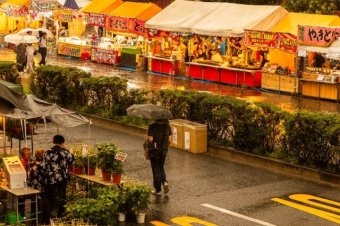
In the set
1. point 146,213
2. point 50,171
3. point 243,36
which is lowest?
point 146,213

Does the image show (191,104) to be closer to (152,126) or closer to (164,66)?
(152,126)

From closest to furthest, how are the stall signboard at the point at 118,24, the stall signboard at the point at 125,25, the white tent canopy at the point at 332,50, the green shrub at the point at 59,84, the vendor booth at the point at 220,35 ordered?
1. the green shrub at the point at 59,84
2. the white tent canopy at the point at 332,50
3. the vendor booth at the point at 220,35
4. the stall signboard at the point at 125,25
5. the stall signboard at the point at 118,24

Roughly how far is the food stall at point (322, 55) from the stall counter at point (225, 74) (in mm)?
2510

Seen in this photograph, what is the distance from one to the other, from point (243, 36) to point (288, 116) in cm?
1483

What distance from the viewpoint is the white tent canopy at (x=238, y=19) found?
32438 millimetres

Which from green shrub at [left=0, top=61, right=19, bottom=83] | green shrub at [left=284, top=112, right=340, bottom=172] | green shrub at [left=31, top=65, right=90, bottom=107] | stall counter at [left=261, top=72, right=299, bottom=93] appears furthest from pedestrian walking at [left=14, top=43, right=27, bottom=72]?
green shrub at [left=284, top=112, right=340, bottom=172]

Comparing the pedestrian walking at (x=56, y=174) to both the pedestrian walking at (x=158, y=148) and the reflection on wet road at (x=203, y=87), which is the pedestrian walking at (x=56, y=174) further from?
the reflection on wet road at (x=203, y=87)

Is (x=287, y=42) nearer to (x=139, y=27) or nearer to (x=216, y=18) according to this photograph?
(x=216, y=18)

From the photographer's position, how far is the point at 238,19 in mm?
33906

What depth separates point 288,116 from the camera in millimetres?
18391

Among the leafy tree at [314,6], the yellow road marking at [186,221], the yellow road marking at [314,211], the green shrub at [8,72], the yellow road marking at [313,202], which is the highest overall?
the leafy tree at [314,6]

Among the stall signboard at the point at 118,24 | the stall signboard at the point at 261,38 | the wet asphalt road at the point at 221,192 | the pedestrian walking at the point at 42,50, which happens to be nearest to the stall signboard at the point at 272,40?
the stall signboard at the point at 261,38

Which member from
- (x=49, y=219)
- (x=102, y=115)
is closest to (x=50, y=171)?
(x=49, y=219)

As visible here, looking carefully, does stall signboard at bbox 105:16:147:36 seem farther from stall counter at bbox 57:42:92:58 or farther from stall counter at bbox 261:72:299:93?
stall counter at bbox 261:72:299:93
